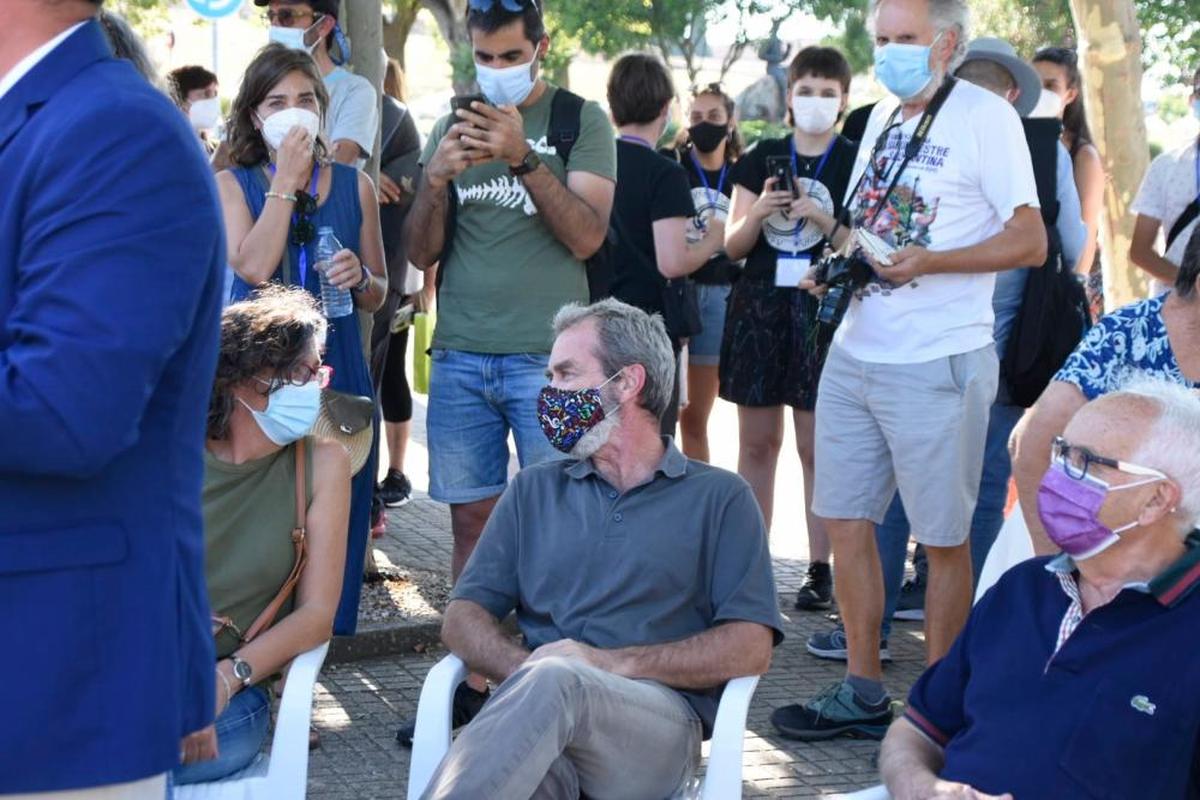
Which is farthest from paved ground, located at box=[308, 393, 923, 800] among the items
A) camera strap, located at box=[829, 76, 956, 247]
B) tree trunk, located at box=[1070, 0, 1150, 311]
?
tree trunk, located at box=[1070, 0, 1150, 311]

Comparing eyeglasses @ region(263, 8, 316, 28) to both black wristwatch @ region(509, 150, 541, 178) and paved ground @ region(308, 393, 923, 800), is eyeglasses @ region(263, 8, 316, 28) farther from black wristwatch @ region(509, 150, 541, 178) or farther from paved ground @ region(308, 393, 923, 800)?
paved ground @ region(308, 393, 923, 800)

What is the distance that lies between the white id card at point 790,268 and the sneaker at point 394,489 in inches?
104

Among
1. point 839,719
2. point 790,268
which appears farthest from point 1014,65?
point 839,719

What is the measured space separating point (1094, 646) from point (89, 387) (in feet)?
6.07

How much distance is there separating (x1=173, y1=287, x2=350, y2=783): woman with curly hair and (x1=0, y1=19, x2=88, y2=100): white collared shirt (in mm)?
1591

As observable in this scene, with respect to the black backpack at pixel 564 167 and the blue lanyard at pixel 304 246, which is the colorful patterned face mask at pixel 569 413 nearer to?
the blue lanyard at pixel 304 246

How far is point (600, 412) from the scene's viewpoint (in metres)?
3.96

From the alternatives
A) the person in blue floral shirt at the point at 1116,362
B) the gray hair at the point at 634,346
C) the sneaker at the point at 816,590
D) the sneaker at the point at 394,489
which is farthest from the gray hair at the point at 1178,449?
the sneaker at the point at 394,489

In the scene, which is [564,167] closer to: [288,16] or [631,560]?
[288,16]

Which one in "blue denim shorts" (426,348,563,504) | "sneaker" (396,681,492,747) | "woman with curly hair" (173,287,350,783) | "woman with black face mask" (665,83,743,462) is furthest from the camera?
"woman with black face mask" (665,83,743,462)

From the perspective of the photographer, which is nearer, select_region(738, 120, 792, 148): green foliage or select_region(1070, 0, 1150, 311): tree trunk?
select_region(1070, 0, 1150, 311): tree trunk

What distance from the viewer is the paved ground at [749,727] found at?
4.72 metres

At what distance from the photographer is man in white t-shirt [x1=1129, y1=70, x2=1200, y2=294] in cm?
590

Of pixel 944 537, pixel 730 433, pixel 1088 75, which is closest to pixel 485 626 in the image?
pixel 944 537
